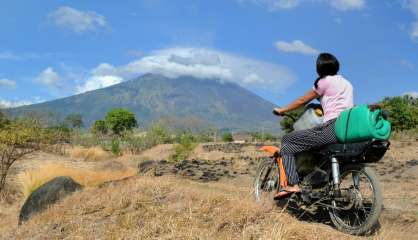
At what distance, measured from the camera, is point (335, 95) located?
22.0ft

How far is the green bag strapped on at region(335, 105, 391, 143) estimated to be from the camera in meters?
5.98

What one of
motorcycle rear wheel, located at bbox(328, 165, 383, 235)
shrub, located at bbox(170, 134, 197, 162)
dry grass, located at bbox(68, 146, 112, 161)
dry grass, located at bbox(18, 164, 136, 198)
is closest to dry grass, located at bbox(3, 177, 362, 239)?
motorcycle rear wheel, located at bbox(328, 165, 383, 235)

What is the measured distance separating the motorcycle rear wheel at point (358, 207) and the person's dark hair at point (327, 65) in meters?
1.19

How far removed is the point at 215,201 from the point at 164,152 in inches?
906

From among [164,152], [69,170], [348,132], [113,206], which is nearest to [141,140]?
[164,152]

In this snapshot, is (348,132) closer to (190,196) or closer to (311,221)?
(311,221)

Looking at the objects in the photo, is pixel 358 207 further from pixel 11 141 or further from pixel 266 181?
pixel 11 141

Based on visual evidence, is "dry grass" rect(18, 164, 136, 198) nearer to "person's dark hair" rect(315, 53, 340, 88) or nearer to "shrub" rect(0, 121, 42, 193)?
"shrub" rect(0, 121, 42, 193)

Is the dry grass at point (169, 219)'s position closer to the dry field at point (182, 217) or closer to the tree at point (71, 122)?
the dry field at point (182, 217)

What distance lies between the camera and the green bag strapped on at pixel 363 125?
19.6 ft

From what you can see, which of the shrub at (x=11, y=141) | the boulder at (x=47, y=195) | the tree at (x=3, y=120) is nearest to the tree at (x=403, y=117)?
the tree at (x=3, y=120)

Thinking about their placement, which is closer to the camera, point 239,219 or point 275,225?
point 275,225

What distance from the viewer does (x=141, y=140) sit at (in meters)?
34.1

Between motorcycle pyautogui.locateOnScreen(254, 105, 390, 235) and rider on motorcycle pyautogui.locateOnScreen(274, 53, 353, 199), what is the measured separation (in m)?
0.12
